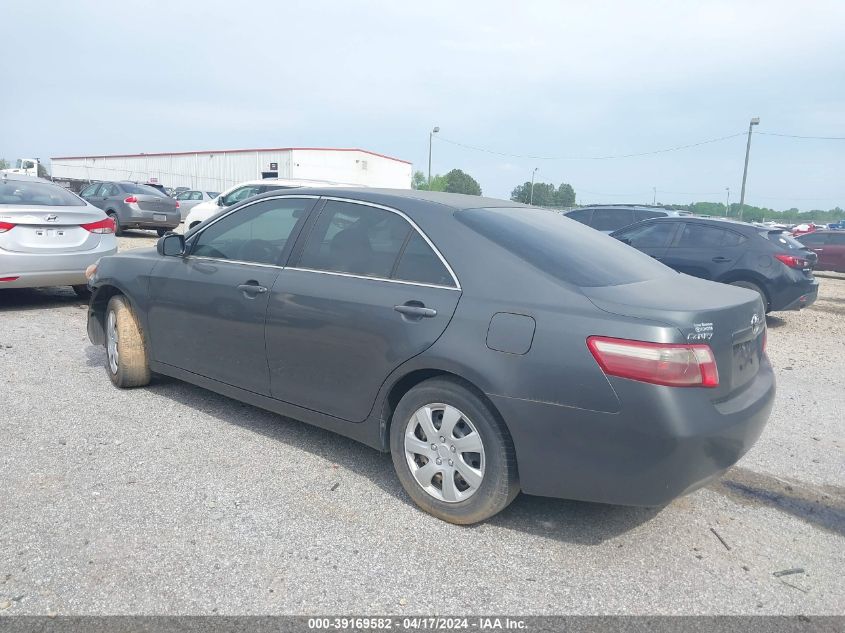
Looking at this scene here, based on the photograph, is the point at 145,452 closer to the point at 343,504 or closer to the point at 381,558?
the point at 343,504

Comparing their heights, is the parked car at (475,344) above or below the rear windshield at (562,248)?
below

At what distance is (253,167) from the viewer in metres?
45.9

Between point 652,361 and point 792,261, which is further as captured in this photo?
point 792,261

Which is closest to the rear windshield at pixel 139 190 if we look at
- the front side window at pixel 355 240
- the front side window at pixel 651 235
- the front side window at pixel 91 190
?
the front side window at pixel 91 190

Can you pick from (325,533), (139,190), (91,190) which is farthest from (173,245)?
(91,190)

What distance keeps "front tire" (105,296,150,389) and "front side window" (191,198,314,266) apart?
33.3 inches

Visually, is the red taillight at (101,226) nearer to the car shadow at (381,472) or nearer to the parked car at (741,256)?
the car shadow at (381,472)

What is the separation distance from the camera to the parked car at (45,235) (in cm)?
725

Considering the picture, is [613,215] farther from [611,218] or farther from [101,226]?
[101,226]

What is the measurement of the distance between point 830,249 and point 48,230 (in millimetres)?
19228

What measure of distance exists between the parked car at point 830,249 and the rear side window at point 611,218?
25.0ft

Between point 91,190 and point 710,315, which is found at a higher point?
point 91,190

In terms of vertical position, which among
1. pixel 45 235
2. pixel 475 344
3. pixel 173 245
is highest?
pixel 173 245

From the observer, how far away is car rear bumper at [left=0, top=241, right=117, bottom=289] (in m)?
7.24
